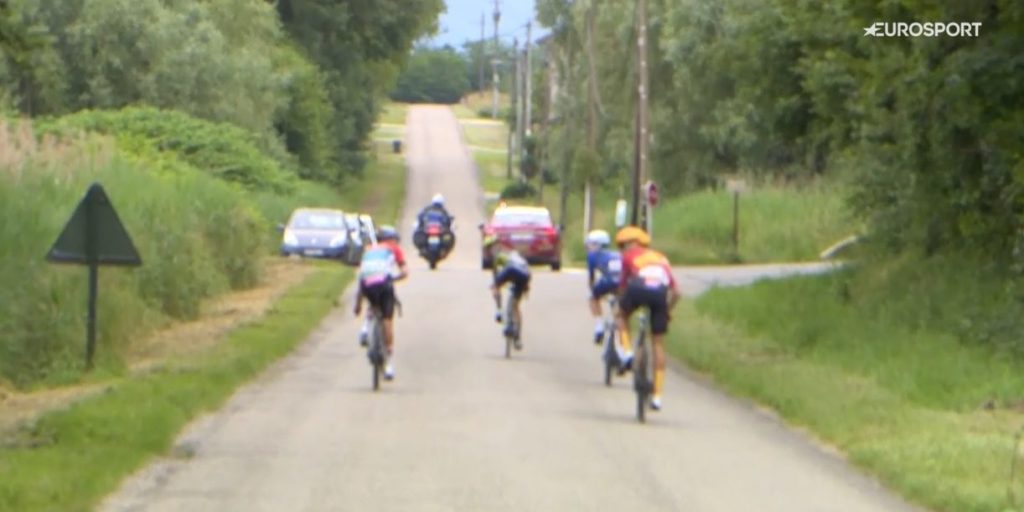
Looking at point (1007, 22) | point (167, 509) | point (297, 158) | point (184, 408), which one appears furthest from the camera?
point (297, 158)

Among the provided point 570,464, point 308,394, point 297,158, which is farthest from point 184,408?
point 297,158

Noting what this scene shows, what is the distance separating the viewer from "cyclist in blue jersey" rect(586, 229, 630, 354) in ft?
70.6

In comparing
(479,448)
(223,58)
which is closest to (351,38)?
(223,58)

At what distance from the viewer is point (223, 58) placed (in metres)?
52.2

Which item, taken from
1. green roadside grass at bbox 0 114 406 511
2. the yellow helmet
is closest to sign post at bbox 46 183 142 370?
green roadside grass at bbox 0 114 406 511

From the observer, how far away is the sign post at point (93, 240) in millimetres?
19859

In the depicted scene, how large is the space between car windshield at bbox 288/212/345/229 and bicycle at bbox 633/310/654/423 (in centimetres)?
2928

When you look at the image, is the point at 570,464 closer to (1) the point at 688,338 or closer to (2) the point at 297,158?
(1) the point at 688,338

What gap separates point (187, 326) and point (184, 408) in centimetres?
981

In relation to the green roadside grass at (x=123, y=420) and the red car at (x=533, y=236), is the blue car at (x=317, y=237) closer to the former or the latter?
the red car at (x=533, y=236)

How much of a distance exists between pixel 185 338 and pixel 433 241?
69.4 ft

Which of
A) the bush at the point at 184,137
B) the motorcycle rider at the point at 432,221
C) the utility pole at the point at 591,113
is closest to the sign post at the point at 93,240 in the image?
the bush at the point at 184,137

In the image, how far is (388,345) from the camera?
20.7 m

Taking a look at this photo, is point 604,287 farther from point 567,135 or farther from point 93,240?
point 567,135
